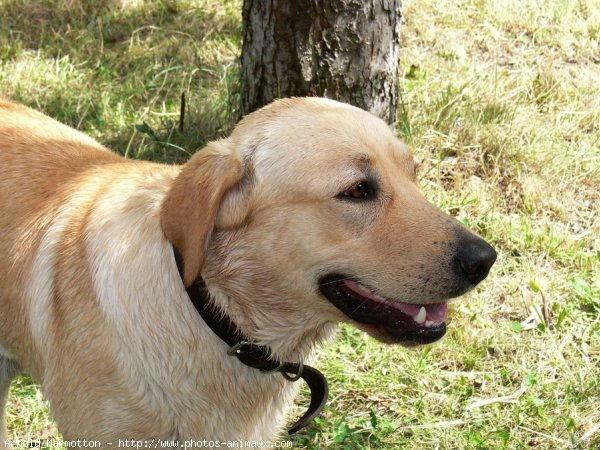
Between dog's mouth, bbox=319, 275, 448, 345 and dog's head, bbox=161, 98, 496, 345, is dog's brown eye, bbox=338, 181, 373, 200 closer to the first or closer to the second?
dog's head, bbox=161, 98, 496, 345

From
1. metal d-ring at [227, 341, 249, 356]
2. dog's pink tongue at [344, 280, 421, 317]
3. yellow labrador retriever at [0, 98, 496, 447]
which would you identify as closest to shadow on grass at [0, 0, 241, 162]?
yellow labrador retriever at [0, 98, 496, 447]

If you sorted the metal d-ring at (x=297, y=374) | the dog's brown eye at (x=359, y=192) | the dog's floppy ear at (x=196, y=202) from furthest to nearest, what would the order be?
the metal d-ring at (x=297, y=374)
the dog's brown eye at (x=359, y=192)
the dog's floppy ear at (x=196, y=202)

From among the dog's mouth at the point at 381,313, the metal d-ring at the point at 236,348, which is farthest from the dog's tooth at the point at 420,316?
the metal d-ring at the point at 236,348

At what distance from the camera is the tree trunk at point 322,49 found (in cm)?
458

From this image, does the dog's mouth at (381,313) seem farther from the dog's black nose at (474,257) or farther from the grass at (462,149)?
the grass at (462,149)

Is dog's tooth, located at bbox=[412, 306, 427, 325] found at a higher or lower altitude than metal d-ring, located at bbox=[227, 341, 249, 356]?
higher

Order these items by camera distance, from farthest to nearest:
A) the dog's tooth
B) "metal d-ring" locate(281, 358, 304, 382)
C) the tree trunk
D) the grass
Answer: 1. the tree trunk
2. the grass
3. "metal d-ring" locate(281, 358, 304, 382)
4. the dog's tooth

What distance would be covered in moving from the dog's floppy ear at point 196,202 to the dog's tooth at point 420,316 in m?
0.83

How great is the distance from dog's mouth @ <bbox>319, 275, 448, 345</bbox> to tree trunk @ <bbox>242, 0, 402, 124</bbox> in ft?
7.09

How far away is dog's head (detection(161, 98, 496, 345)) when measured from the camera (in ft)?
9.07

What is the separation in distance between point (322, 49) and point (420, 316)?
7.23 ft

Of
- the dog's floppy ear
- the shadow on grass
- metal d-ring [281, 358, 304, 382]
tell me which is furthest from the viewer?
the shadow on grass

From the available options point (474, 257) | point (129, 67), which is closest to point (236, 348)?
point (474, 257)

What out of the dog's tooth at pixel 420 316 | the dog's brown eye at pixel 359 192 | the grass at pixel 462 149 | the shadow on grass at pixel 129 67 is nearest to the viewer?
the dog's brown eye at pixel 359 192
